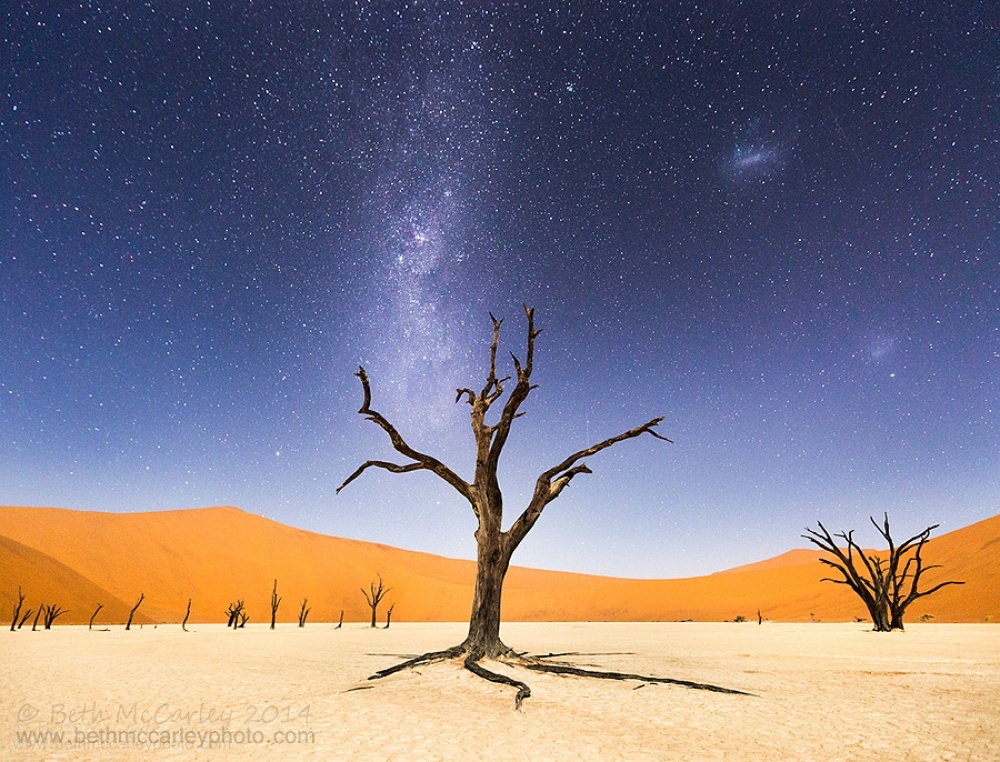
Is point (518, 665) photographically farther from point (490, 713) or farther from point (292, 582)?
point (292, 582)

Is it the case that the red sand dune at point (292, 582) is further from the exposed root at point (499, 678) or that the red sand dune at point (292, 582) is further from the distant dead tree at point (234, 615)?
the exposed root at point (499, 678)

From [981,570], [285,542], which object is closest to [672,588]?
[981,570]

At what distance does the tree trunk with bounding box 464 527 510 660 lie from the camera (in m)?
11.6

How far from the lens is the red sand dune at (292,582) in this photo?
50750 mm

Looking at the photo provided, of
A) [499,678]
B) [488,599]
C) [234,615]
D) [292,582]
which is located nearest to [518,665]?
[488,599]

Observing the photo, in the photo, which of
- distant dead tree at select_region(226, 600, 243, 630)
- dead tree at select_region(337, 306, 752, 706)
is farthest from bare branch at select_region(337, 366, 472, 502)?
distant dead tree at select_region(226, 600, 243, 630)

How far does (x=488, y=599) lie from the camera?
38.7ft

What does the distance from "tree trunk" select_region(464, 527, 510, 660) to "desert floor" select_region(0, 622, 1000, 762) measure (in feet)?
3.02

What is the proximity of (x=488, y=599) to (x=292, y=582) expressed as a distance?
7016cm

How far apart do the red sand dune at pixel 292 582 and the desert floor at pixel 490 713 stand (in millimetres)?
44526

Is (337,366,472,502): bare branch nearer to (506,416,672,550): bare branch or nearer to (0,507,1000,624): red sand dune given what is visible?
(506,416,672,550): bare branch

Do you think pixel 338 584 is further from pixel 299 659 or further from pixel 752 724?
pixel 752 724

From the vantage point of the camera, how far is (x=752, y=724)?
7.18 meters

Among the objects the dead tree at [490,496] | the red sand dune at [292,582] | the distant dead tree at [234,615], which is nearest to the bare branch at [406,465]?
the dead tree at [490,496]
